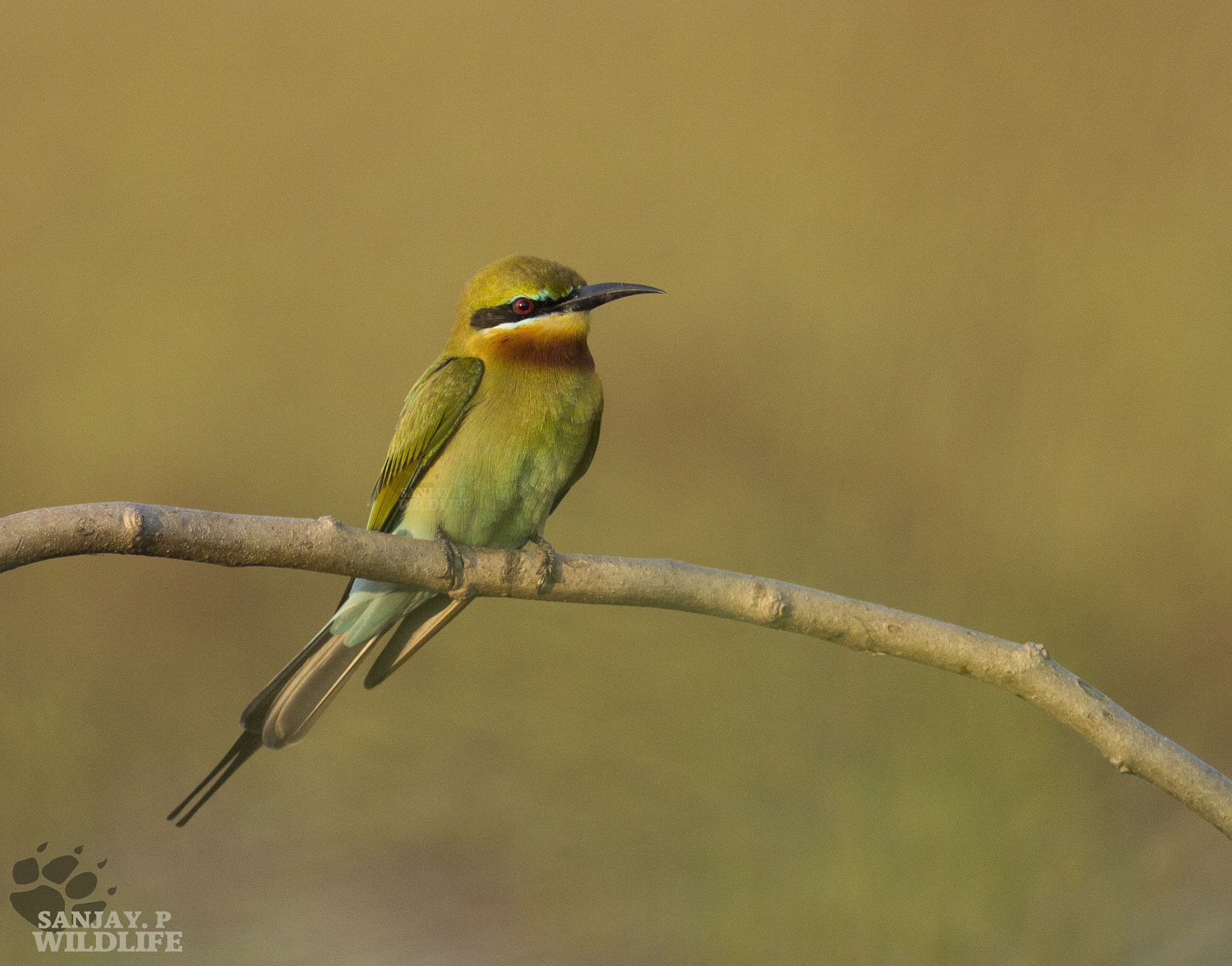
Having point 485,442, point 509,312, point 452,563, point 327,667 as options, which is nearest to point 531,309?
point 509,312

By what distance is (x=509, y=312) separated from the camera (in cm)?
200

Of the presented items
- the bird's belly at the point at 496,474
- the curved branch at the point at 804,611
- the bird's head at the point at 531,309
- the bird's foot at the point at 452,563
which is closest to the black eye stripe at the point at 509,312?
the bird's head at the point at 531,309

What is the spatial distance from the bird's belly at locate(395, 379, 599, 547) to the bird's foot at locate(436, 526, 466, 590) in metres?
0.15

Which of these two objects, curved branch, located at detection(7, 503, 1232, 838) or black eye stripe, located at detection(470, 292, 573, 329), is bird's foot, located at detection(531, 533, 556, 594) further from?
black eye stripe, located at detection(470, 292, 573, 329)

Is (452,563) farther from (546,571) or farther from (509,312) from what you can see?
(509,312)

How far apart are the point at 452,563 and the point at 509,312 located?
0.55 m

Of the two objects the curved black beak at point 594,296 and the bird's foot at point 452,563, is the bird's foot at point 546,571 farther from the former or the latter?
the curved black beak at point 594,296

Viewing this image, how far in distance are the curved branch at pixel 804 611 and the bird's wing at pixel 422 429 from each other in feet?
1.66

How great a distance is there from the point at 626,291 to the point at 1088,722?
1015 mm

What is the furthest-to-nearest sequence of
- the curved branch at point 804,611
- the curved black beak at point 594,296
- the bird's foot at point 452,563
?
the curved black beak at point 594,296 → the bird's foot at point 452,563 → the curved branch at point 804,611

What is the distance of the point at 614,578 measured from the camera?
155 cm

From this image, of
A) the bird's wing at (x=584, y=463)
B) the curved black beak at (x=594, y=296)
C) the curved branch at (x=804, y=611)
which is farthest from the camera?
the bird's wing at (x=584, y=463)

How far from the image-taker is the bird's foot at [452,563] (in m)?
1.58

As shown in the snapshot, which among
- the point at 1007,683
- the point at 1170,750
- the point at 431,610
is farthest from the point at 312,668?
the point at 1170,750
